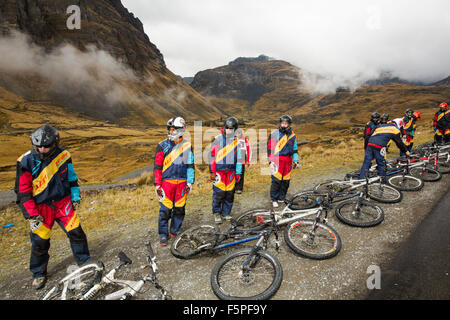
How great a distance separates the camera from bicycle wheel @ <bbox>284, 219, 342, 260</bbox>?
13.8 feet

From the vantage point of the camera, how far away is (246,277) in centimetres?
363

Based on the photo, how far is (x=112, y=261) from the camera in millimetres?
4867

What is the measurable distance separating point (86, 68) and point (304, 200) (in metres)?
142

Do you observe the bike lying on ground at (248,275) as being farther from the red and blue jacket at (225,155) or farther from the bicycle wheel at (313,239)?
the red and blue jacket at (225,155)

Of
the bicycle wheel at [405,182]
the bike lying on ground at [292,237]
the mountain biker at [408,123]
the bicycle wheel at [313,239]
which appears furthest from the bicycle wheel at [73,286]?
the mountain biker at [408,123]

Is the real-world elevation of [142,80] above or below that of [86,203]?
above

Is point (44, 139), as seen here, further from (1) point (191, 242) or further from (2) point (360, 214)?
(2) point (360, 214)

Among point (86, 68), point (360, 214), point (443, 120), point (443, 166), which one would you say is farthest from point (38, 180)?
point (86, 68)

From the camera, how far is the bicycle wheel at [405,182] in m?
7.21

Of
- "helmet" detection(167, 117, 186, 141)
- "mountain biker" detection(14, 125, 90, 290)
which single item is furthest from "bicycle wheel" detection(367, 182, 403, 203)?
"mountain biker" detection(14, 125, 90, 290)

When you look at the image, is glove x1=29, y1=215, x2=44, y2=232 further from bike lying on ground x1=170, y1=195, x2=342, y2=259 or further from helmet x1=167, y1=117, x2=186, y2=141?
helmet x1=167, y1=117, x2=186, y2=141

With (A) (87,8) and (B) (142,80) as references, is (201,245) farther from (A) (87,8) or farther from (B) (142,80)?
(A) (87,8)
